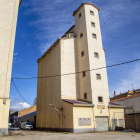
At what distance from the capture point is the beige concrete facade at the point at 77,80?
25.3 m

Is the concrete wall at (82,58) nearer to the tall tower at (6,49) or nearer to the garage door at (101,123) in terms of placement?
the garage door at (101,123)

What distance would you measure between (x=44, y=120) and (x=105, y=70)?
16568 mm

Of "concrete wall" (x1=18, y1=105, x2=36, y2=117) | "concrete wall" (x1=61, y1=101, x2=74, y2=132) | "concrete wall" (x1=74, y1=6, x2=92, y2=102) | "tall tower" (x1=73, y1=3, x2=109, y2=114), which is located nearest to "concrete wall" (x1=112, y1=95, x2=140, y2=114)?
"tall tower" (x1=73, y1=3, x2=109, y2=114)

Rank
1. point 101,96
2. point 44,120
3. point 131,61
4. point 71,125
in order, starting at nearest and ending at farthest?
point 131,61 → point 71,125 → point 101,96 → point 44,120

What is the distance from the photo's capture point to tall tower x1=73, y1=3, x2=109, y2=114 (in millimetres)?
27141

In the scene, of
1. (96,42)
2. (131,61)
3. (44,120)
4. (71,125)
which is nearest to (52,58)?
(96,42)

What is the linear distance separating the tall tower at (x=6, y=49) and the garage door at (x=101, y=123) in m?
13.9

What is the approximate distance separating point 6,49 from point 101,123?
18.6 metres

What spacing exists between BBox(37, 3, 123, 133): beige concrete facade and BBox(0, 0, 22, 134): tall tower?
9.71m

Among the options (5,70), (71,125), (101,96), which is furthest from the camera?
(101,96)

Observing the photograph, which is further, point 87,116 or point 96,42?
point 96,42

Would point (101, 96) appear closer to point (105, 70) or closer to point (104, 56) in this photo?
point (105, 70)

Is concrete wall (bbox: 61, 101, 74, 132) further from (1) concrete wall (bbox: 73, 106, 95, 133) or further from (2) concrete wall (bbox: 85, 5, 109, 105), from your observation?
(2) concrete wall (bbox: 85, 5, 109, 105)

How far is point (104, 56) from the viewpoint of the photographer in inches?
1209
